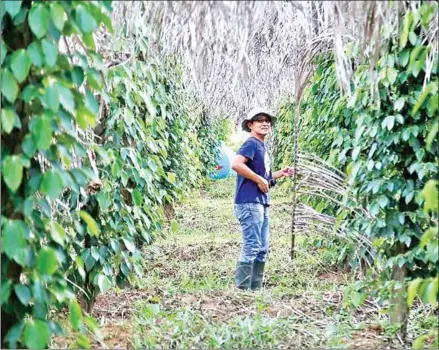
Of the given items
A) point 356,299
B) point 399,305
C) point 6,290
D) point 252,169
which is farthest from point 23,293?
point 252,169

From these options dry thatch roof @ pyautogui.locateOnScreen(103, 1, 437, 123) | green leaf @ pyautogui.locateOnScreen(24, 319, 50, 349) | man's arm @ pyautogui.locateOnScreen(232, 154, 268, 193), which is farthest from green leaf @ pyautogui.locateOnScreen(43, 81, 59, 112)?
man's arm @ pyautogui.locateOnScreen(232, 154, 268, 193)

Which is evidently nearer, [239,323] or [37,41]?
[37,41]

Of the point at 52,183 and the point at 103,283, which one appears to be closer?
the point at 52,183

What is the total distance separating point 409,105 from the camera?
2645 mm

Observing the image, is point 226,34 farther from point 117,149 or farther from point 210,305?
point 210,305

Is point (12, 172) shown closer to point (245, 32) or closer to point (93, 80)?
point (93, 80)

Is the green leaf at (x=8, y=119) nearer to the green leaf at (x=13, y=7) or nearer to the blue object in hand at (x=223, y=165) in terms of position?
the green leaf at (x=13, y=7)

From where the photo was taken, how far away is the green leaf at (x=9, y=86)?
1.61 metres

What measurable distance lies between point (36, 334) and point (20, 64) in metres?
0.73

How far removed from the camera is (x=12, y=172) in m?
1.61

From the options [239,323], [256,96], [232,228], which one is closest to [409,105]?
[239,323]

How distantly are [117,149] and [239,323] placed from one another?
39.0 inches

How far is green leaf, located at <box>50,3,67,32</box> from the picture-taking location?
5.18 feet

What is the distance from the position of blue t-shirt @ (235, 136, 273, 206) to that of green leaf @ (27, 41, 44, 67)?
2.52 meters
